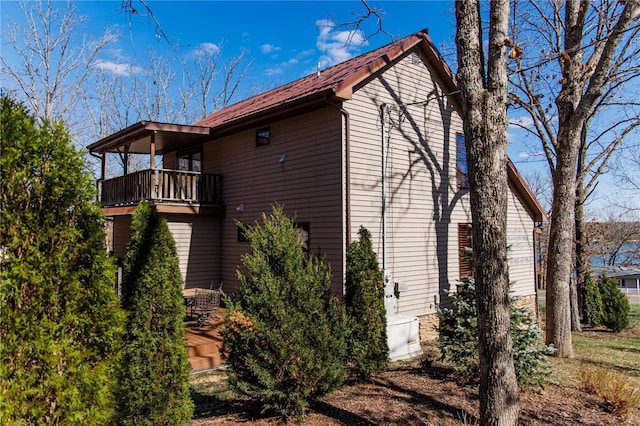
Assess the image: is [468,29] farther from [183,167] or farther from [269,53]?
[269,53]

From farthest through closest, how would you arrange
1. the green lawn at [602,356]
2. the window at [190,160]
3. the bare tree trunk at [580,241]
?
the bare tree trunk at [580,241] < the window at [190,160] < the green lawn at [602,356]

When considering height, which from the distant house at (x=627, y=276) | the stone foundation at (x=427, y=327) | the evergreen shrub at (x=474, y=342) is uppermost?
the evergreen shrub at (x=474, y=342)

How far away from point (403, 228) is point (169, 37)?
667 cm

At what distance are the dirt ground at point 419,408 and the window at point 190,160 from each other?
9.46m

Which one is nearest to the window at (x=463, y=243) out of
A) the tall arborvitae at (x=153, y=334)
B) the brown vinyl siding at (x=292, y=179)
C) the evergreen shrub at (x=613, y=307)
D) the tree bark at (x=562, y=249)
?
the tree bark at (x=562, y=249)

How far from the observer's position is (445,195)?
1129cm

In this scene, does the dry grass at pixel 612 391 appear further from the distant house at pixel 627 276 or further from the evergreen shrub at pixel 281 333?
the distant house at pixel 627 276

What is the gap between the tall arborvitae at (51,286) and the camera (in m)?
2.54

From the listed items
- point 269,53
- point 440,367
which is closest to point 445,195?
point 440,367

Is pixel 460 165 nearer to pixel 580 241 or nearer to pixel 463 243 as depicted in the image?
pixel 463 243

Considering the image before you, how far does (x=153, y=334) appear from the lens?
13.5ft

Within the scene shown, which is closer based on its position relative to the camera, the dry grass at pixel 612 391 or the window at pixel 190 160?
the dry grass at pixel 612 391

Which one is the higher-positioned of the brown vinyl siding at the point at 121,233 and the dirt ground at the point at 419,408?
→ the brown vinyl siding at the point at 121,233

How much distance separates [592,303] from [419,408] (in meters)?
12.1
